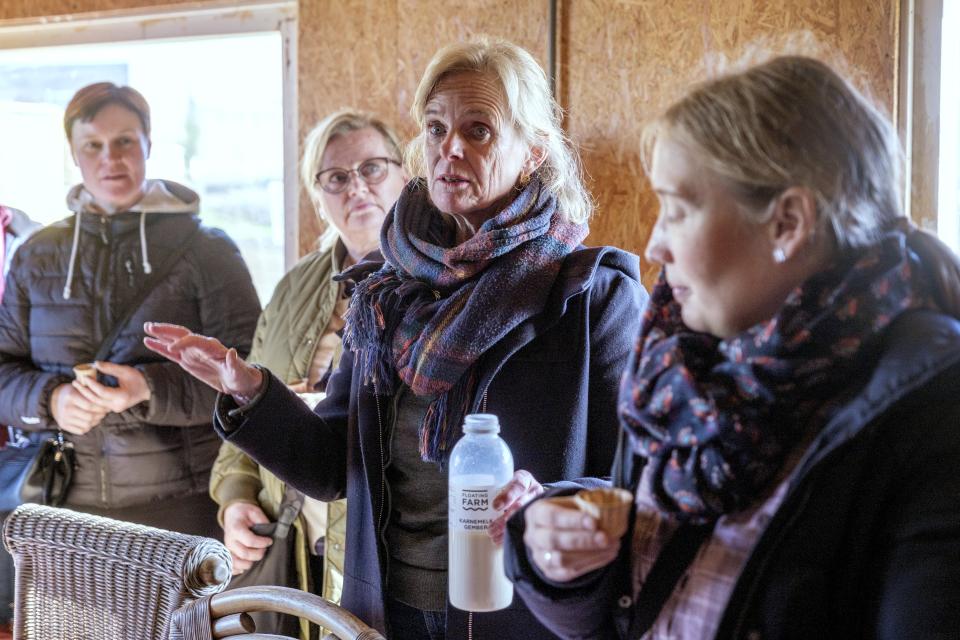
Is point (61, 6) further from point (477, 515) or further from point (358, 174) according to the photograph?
point (477, 515)

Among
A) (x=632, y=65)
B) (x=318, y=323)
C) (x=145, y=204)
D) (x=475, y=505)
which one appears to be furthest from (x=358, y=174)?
(x=475, y=505)

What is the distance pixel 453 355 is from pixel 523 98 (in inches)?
19.6

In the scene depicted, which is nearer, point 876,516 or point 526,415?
point 876,516

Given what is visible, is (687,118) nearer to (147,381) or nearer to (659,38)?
(659,38)

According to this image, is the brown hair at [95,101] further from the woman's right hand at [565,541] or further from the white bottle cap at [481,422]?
the woman's right hand at [565,541]

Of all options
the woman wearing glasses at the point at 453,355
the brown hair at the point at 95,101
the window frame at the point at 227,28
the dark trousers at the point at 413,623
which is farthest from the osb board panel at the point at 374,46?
the dark trousers at the point at 413,623

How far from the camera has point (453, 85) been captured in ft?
5.31

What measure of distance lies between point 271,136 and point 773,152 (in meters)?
2.65

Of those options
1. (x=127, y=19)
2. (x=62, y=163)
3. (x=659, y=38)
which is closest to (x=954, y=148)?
(x=659, y=38)

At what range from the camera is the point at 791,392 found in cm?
92

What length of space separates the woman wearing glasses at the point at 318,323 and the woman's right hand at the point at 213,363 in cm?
53

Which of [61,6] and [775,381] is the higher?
[61,6]

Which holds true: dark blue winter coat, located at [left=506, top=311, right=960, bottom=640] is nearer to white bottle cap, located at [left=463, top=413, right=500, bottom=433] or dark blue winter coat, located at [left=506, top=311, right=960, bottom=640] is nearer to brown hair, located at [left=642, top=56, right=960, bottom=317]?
brown hair, located at [left=642, top=56, right=960, bottom=317]

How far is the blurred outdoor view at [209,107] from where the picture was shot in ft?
10.8
